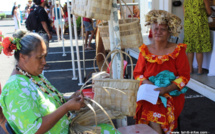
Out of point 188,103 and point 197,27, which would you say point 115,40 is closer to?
point 188,103

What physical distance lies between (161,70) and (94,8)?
1132 mm

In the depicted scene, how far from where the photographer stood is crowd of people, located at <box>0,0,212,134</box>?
164 cm

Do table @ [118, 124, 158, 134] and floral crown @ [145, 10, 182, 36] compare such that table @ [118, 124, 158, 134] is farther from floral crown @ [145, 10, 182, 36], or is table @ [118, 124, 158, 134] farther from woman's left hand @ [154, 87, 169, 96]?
floral crown @ [145, 10, 182, 36]

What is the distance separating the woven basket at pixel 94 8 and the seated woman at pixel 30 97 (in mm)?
385

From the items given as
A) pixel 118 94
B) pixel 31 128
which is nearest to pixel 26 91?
pixel 31 128

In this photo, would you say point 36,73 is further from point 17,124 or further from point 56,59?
point 56,59

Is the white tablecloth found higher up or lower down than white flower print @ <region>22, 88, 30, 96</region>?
lower down

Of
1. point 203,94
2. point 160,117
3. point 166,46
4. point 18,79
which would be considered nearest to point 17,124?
point 18,79

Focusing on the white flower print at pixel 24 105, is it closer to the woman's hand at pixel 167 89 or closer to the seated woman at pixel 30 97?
the seated woman at pixel 30 97

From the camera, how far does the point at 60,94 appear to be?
2.11 meters

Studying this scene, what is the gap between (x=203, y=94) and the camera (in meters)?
4.30

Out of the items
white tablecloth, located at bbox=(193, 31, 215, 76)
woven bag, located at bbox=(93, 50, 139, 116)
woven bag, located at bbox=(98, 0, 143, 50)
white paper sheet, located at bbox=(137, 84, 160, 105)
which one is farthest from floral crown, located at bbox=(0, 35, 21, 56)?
white tablecloth, located at bbox=(193, 31, 215, 76)

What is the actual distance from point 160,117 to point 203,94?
2169 mm

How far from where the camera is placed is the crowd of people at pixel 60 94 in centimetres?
164
